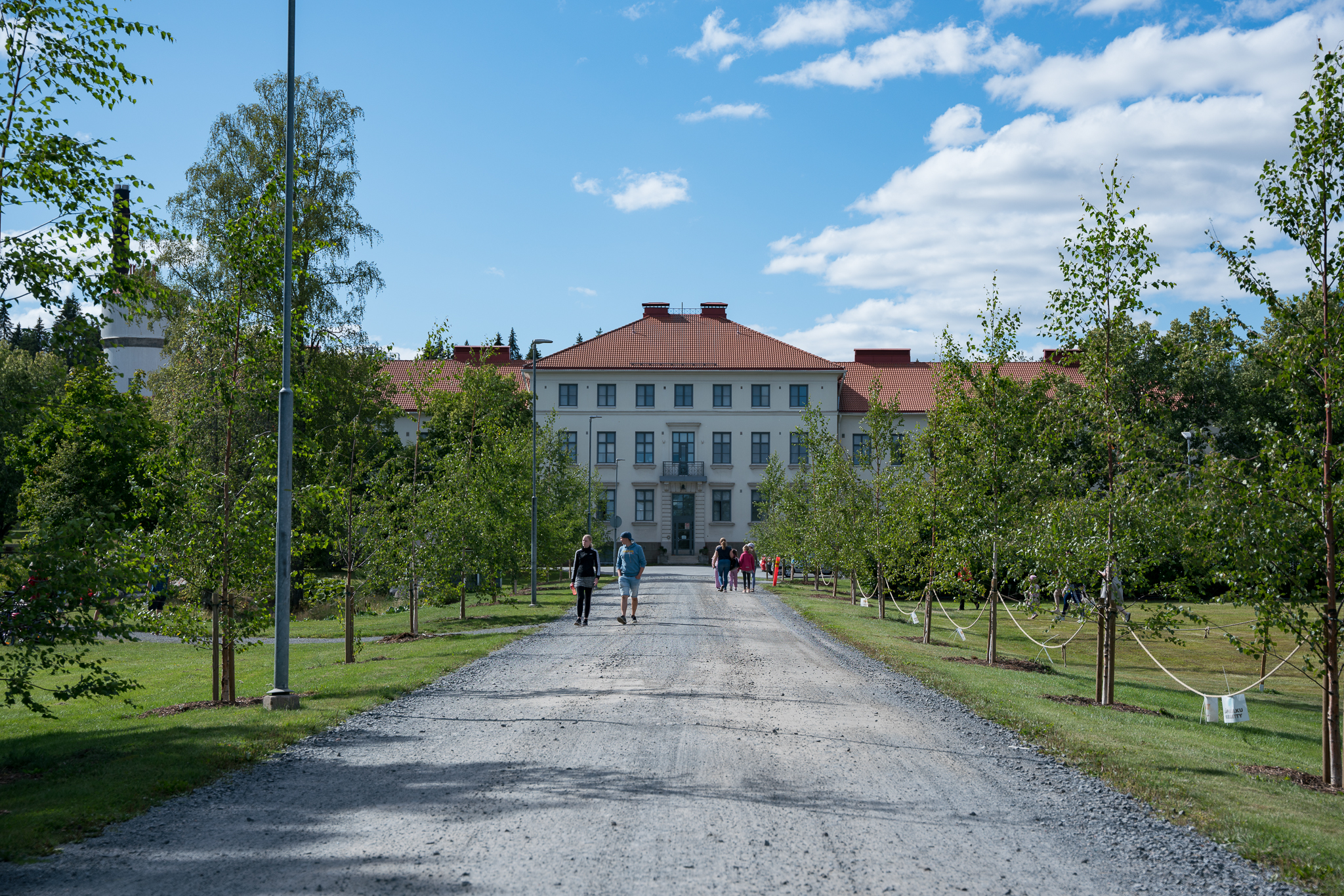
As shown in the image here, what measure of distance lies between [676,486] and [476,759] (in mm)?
60488

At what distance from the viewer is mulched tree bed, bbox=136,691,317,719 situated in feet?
40.8

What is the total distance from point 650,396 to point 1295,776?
60681 mm

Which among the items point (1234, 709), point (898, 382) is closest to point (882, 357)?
point (898, 382)

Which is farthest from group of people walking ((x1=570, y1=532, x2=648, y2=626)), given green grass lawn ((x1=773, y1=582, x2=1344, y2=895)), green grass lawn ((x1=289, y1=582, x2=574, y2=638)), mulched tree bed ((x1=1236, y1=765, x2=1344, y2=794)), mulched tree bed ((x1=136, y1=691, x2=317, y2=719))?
mulched tree bed ((x1=1236, y1=765, x2=1344, y2=794))

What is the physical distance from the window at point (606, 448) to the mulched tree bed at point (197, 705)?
55.8 m

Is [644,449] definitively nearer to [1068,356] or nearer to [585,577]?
[585,577]

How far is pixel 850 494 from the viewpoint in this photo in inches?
1150

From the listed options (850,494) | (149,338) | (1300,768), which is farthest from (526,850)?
(149,338)

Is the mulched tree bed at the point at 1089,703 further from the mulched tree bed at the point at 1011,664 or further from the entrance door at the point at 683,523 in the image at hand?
the entrance door at the point at 683,523

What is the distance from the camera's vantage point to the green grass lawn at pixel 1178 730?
6.79 metres

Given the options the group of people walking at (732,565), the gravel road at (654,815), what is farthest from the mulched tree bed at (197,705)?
the group of people walking at (732,565)

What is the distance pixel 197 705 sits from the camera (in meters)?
13.1

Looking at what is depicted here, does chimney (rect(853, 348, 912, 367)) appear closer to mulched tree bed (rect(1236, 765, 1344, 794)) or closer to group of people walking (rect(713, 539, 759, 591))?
group of people walking (rect(713, 539, 759, 591))

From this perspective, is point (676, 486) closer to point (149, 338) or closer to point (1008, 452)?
point (149, 338)
